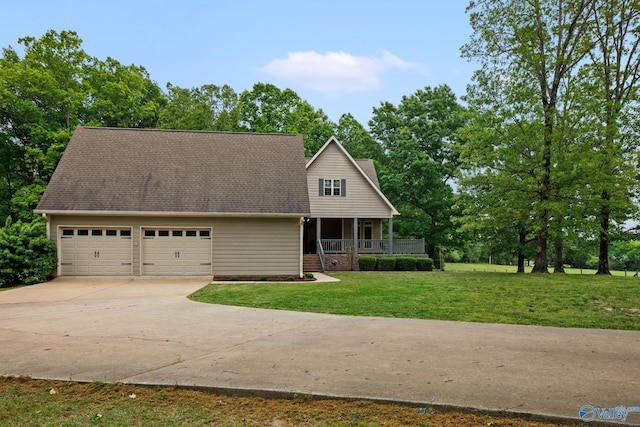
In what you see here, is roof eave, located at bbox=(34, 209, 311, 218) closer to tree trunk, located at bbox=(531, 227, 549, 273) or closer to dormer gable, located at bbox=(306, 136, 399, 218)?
dormer gable, located at bbox=(306, 136, 399, 218)

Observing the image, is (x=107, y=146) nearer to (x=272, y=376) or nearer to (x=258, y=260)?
(x=258, y=260)

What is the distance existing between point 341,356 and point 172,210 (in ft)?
42.3

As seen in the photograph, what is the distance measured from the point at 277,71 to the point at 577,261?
45.3m

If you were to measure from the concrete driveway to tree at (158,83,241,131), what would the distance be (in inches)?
1045

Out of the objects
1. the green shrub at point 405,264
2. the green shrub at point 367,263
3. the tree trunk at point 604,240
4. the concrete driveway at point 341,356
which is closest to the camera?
the concrete driveway at point 341,356

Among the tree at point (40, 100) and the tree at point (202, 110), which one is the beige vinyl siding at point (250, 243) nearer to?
the tree at point (40, 100)

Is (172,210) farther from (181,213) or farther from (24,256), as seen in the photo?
(24,256)

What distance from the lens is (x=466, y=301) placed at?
1015 cm

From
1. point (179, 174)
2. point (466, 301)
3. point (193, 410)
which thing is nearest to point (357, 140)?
point (179, 174)

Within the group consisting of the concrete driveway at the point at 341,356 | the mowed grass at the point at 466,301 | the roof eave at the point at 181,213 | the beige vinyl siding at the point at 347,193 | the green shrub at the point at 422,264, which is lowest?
the green shrub at the point at 422,264

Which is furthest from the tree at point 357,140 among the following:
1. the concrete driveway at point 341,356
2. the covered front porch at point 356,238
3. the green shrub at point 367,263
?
the concrete driveway at point 341,356

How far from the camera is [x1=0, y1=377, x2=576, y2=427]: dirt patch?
3.51 metres

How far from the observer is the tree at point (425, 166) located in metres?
30.8

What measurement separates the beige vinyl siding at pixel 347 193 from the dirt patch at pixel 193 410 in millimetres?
20992
